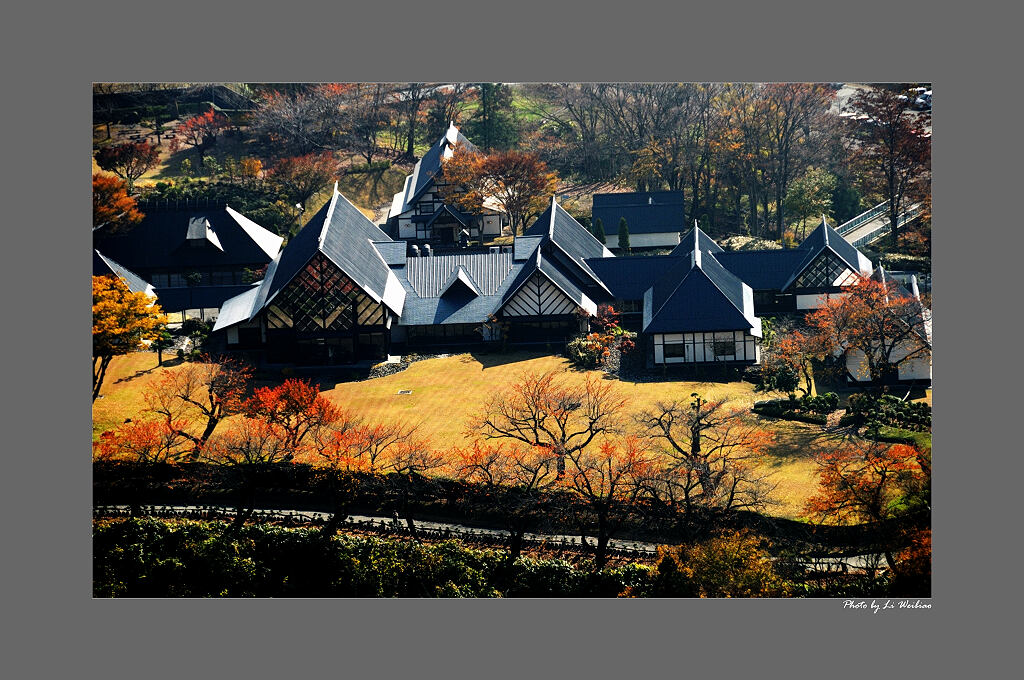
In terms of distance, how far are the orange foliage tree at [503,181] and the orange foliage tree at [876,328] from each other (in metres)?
9.49

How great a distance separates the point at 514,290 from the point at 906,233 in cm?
1082

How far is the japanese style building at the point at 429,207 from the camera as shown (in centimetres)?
3891

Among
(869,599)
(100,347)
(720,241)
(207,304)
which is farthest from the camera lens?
(720,241)

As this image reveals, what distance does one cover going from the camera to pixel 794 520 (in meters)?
31.3

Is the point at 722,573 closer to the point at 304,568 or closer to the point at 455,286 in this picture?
the point at 304,568

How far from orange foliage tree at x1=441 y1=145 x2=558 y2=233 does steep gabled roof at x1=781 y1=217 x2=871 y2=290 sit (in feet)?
25.3

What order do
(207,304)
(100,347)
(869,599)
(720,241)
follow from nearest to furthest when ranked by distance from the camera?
(869,599) → (100,347) → (207,304) → (720,241)

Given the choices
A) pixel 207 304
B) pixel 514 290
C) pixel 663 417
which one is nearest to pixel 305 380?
pixel 207 304

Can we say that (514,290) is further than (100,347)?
Yes

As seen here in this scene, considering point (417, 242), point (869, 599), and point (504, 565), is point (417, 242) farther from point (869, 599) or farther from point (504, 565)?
point (869, 599)

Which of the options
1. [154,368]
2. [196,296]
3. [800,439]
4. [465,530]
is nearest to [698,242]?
[800,439]

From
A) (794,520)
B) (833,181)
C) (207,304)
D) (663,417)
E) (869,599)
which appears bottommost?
(869,599)

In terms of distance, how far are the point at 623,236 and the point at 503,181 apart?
13.4 ft

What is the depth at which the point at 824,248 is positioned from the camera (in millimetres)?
37406
